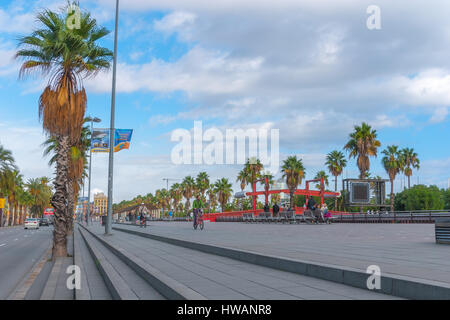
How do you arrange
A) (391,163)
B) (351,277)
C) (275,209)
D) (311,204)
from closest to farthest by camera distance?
(351,277), (311,204), (275,209), (391,163)

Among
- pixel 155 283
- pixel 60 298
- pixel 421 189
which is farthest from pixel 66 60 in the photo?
pixel 421 189

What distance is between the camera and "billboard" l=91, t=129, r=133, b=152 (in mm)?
22797

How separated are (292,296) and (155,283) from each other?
235cm

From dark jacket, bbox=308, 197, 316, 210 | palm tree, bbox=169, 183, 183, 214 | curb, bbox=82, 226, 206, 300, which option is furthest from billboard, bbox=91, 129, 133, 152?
palm tree, bbox=169, 183, 183, 214

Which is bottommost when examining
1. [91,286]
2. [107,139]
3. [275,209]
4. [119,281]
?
[91,286]

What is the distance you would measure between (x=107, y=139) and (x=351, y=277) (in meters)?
19.2

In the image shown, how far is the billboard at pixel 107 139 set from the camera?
2280 centimetres

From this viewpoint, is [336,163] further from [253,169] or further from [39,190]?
[39,190]

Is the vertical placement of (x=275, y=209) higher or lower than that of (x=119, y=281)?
higher

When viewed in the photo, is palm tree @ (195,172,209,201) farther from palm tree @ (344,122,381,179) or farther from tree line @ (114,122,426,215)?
palm tree @ (344,122,381,179)

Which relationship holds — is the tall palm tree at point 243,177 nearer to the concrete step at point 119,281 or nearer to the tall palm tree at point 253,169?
the tall palm tree at point 253,169

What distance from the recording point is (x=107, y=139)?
23.0 metres

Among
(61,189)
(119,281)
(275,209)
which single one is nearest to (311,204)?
(275,209)
